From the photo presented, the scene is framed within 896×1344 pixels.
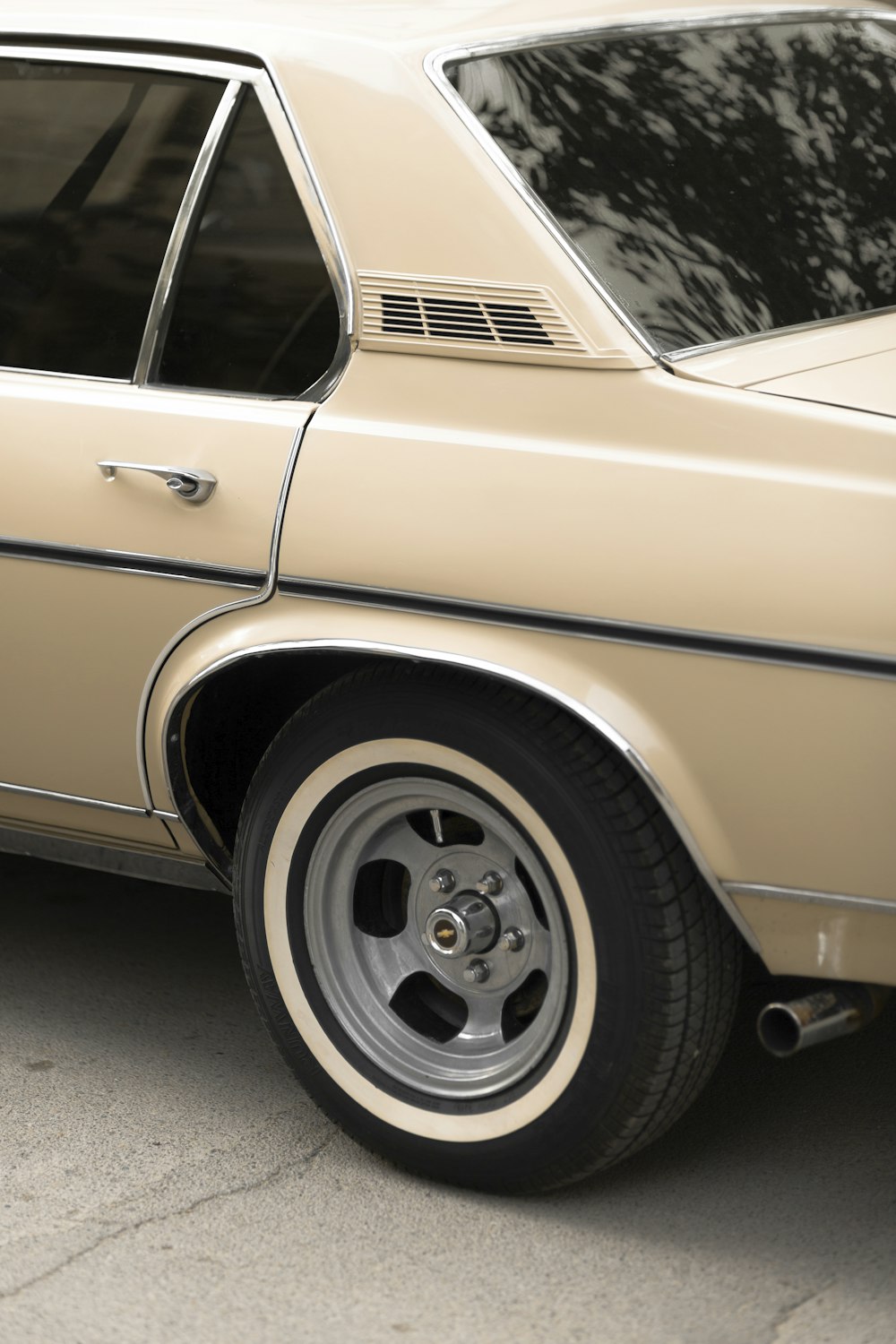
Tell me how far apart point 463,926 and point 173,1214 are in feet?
2.23

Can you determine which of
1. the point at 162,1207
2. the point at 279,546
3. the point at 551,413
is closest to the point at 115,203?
the point at 279,546

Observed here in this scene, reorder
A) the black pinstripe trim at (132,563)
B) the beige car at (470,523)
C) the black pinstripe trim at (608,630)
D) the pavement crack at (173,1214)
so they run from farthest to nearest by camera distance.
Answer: the black pinstripe trim at (132,563), the pavement crack at (173,1214), the beige car at (470,523), the black pinstripe trim at (608,630)

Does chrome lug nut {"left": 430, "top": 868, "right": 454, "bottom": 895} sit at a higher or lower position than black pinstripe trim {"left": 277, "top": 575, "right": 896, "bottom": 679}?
lower

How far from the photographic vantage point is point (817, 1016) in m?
2.52

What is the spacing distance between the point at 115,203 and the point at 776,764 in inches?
61.4

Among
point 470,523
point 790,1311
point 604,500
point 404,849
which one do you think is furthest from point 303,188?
point 790,1311

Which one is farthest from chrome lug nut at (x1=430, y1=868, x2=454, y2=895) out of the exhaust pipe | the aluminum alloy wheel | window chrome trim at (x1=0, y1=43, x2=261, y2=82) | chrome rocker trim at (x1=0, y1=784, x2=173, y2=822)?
window chrome trim at (x1=0, y1=43, x2=261, y2=82)

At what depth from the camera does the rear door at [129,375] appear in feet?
9.29

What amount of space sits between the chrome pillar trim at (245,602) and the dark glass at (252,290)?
14 cm

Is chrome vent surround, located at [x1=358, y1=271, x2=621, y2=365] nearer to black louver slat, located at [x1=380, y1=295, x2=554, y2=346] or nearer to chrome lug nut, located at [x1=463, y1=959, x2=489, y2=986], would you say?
black louver slat, located at [x1=380, y1=295, x2=554, y2=346]

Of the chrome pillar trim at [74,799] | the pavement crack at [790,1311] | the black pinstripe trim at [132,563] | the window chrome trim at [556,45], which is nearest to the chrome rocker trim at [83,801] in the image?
the chrome pillar trim at [74,799]

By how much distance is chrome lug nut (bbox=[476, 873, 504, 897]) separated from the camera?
2.85 meters

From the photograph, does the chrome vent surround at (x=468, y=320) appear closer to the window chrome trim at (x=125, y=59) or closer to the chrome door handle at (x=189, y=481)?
the chrome door handle at (x=189, y=481)

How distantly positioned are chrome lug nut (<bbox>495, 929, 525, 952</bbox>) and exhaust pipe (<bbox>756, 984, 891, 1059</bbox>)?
18.0 inches
